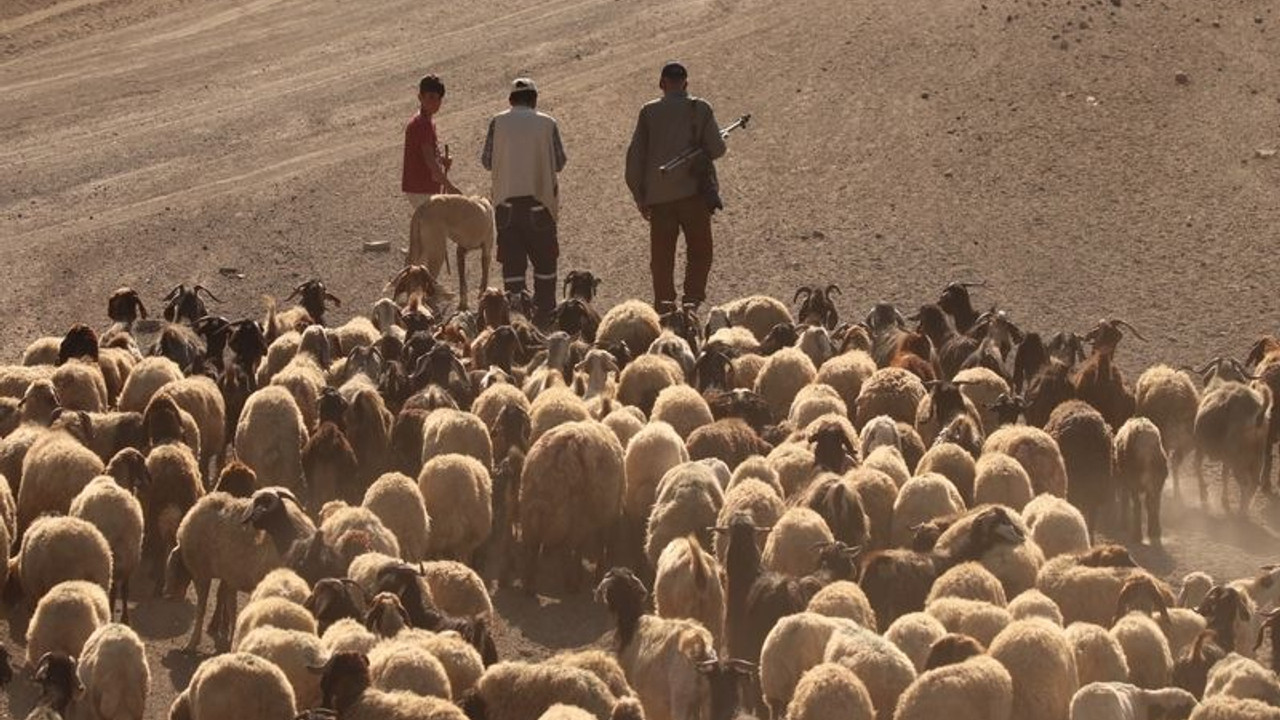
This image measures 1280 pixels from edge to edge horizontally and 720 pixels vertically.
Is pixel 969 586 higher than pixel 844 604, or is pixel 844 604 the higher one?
pixel 844 604

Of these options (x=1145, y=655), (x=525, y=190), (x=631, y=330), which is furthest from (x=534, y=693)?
(x=525, y=190)

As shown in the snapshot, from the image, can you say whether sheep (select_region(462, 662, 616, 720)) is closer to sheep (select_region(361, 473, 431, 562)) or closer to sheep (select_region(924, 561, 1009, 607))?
sheep (select_region(924, 561, 1009, 607))

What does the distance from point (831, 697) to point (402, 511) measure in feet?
12.4

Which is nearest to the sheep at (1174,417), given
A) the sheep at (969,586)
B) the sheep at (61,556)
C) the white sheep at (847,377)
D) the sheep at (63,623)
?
the white sheep at (847,377)

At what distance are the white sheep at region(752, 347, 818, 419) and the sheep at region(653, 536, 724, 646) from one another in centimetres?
422

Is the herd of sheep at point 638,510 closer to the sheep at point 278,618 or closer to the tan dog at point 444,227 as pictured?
the sheep at point 278,618

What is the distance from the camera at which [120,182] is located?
2745 centimetres

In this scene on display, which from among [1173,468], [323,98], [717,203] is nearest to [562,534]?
[1173,468]

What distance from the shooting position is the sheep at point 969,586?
13602 millimetres

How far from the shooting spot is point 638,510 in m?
16.0

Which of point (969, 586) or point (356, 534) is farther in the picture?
point (356, 534)

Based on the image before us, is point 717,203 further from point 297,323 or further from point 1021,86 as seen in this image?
point 1021,86

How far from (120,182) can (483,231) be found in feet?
21.5

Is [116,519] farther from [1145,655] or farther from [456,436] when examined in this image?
[1145,655]
